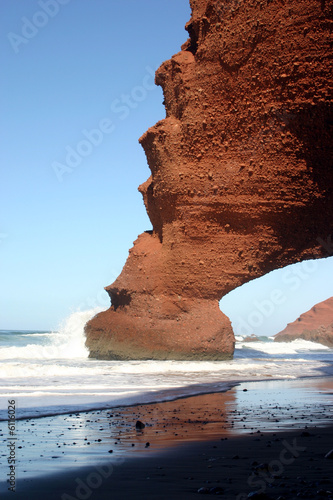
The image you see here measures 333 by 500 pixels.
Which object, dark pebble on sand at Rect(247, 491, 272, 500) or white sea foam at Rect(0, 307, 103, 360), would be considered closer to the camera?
dark pebble on sand at Rect(247, 491, 272, 500)

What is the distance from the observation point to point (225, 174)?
1550 centimetres

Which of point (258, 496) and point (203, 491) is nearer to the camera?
point (258, 496)

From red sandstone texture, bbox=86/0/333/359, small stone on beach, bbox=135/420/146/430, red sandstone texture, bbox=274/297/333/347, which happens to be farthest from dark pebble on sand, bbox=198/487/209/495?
red sandstone texture, bbox=274/297/333/347

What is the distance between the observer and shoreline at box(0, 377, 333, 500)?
320 centimetres

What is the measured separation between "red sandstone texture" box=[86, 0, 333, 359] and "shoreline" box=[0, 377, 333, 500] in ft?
28.2

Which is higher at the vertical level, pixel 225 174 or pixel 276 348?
pixel 225 174

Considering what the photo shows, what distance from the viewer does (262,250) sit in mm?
16391

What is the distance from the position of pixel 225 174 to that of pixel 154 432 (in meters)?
11.8

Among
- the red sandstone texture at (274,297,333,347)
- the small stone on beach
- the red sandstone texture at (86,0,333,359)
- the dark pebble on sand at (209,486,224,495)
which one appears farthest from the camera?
the red sandstone texture at (274,297,333,347)

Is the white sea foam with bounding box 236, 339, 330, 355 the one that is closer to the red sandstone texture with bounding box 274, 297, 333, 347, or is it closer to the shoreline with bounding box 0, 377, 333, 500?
the red sandstone texture with bounding box 274, 297, 333, 347

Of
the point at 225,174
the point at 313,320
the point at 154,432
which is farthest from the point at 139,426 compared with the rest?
the point at 313,320

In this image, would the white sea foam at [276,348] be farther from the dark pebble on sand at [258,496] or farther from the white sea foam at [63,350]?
the dark pebble on sand at [258,496]

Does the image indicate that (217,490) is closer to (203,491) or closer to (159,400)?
(203,491)

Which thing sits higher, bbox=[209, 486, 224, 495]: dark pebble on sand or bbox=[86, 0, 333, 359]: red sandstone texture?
bbox=[86, 0, 333, 359]: red sandstone texture
